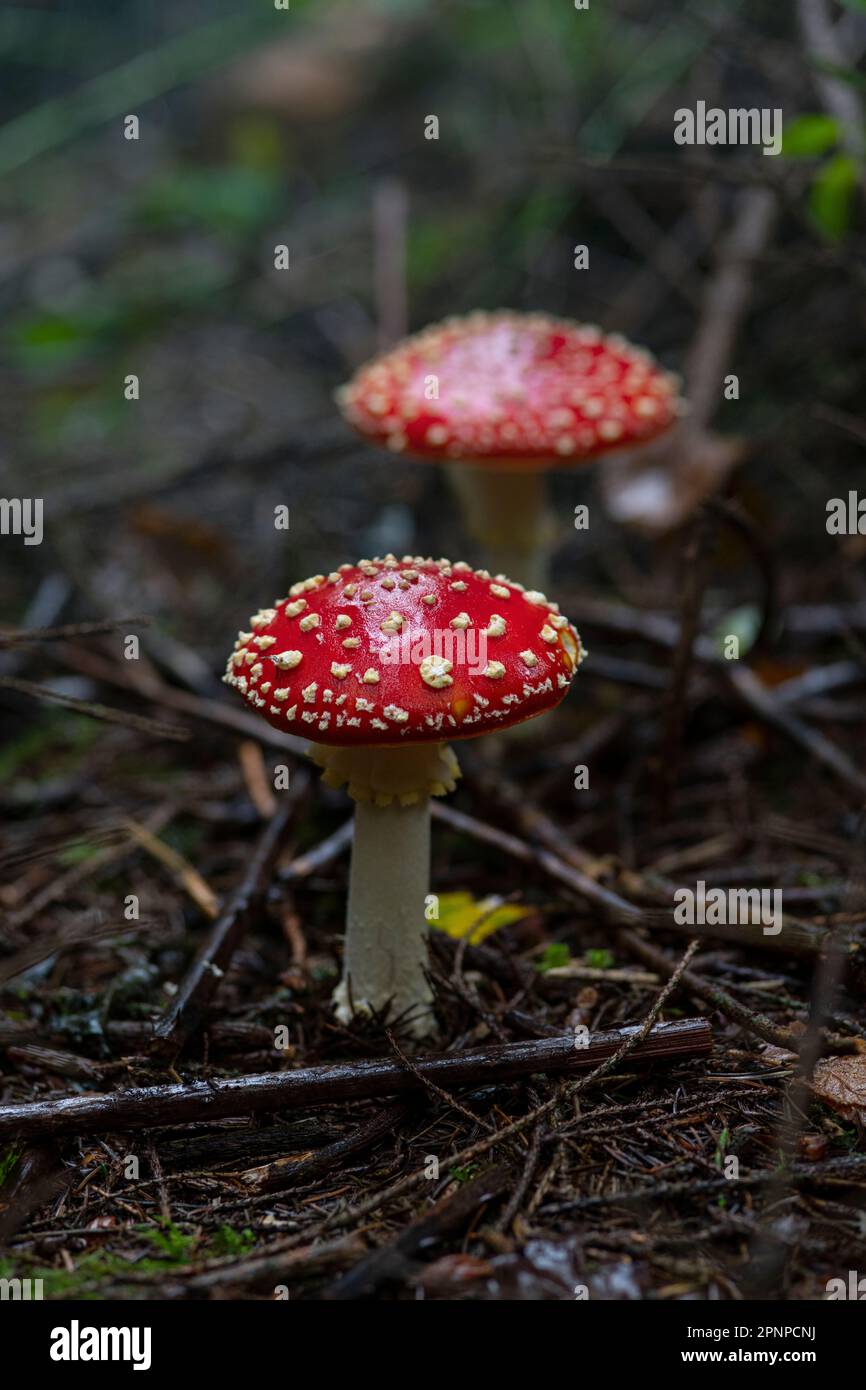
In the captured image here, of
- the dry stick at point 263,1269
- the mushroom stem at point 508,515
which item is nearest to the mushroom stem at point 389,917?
the dry stick at point 263,1269

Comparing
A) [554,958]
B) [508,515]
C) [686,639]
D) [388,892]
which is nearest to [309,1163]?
[388,892]

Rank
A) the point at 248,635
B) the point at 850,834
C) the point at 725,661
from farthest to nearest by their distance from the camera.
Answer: the point at 725,661 → the point at 850,834 → the point at 248,635

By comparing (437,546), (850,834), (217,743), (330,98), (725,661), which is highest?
(330,98)

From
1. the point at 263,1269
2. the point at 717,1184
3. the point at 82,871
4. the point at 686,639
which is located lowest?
the point at 263,1269

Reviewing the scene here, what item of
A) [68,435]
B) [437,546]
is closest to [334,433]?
[437,546]

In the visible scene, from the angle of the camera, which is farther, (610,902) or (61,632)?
(610,902)

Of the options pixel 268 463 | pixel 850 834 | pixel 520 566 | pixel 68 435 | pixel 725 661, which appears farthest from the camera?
pixel 68 435

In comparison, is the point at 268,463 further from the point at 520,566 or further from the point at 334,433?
the point at 520,566

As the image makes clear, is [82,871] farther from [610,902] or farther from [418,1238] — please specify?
[418,1238]
